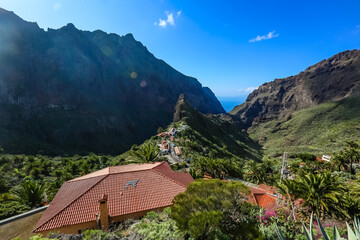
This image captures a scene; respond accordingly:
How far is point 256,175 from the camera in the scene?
33.4m

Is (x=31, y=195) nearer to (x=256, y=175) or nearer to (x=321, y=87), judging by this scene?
(x=256, y=175)

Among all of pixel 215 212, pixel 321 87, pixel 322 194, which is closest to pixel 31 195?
pixel 215 212

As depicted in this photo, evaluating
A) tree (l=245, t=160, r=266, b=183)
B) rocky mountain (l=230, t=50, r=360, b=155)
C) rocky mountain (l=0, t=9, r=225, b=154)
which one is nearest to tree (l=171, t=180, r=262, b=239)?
tree (l=245, t=160, r=266, b=183)

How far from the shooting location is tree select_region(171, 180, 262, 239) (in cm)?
624

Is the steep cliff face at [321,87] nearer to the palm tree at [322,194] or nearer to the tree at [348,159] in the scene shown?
the tree at [348,159]

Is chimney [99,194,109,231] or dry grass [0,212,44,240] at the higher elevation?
chimney [99,194,109,231]

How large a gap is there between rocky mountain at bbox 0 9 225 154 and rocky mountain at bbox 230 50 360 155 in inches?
3768

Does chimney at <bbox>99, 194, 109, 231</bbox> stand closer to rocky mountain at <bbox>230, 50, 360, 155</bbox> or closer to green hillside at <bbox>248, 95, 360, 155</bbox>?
rocky mountain at <bbox>230, 50, 360, 155</bbox>

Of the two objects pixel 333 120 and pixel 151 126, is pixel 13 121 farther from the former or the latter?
pixel 333 120

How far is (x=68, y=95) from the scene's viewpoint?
11369 cm

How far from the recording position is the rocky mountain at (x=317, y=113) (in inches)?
3056

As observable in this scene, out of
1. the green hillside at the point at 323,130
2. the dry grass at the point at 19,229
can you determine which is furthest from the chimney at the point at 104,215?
the green hillside at the point at 323,130

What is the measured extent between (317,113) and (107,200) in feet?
438

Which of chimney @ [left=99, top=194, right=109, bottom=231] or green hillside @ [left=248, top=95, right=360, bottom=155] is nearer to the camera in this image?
chimney @ [left=99, top=194, right=109, bottom=231]
